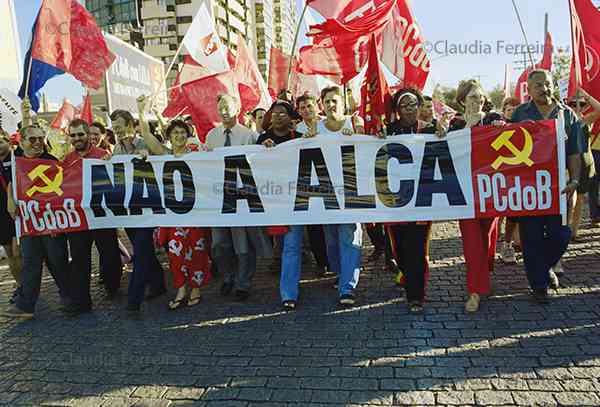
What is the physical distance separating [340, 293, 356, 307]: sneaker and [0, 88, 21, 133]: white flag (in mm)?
8785

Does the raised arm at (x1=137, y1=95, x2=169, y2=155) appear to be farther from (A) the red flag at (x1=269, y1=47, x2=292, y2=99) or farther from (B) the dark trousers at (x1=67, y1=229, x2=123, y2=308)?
(A) the red flag at (x1=269, y1=47, x2=292, y2=99)

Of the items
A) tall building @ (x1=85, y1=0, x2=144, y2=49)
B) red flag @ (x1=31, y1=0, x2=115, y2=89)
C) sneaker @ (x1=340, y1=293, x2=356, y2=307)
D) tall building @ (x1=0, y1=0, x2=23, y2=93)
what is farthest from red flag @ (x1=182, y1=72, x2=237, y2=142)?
tall building @ (x1=85, y1=0, x2=144, y2=49)

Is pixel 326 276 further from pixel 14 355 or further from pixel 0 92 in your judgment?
pixel 0 92

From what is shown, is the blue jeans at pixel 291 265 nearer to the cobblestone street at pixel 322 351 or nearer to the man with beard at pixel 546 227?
the cobblestone street at pixel 322 351

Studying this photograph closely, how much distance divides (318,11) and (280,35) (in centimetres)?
9767

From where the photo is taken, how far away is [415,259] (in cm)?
450

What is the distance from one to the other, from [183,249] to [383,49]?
4.44 metres

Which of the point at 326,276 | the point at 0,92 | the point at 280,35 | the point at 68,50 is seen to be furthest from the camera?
the point at 280,35

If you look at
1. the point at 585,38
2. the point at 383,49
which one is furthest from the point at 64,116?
the point at 585,38

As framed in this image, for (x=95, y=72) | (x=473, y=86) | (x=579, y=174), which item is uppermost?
(x=95, y=72)

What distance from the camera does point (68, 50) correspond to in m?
6.40

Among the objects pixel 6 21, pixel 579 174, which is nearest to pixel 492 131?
pixel 579 174

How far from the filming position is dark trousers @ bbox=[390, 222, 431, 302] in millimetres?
4504

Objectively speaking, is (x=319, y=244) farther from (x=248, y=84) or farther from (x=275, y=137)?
(x=248, y=84)
